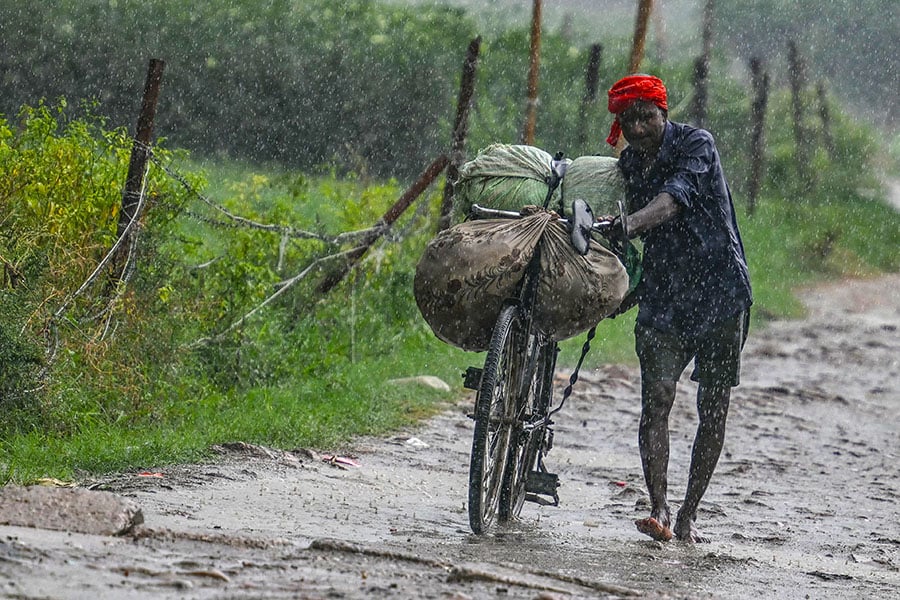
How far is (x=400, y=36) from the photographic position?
33.8 metres

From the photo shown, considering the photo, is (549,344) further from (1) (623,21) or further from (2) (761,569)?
(1) (623,21)

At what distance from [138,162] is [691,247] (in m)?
3.38

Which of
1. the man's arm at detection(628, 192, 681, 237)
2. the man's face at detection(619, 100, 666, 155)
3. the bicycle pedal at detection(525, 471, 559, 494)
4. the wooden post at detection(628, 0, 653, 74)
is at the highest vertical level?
the wooden post at detection(628, 0, 653, 74)

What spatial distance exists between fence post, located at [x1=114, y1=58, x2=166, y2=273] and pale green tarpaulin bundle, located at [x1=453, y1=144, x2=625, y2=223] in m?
2.60

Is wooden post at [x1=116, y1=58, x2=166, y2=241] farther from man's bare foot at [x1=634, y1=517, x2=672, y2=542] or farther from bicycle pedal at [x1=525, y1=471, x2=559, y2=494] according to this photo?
man's bare foot at [x1=634, y1=517, x2=672, y2=542]

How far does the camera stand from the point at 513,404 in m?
5.97

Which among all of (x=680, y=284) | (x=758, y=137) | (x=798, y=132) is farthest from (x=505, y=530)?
(x=798, y=132)

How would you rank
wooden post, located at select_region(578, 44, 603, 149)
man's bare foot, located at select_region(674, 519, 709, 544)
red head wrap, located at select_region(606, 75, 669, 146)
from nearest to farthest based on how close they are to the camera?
red head wrap, located at select_region(606, 75, 669, 146) → man's bare foot, located at select_region(674, 519, 709, 544) → wooden post, located at select_region(578, 44, 603, 149)

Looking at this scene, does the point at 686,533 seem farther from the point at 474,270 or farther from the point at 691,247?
the point at 474,270

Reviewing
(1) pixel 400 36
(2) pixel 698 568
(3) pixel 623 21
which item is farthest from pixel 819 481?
(3) pixel 623 21

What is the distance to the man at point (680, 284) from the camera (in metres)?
5.97

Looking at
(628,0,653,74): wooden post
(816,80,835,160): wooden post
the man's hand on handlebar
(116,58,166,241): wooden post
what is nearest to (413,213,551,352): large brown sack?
the man's hand on handlebar

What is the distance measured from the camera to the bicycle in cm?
550

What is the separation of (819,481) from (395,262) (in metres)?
4.90
